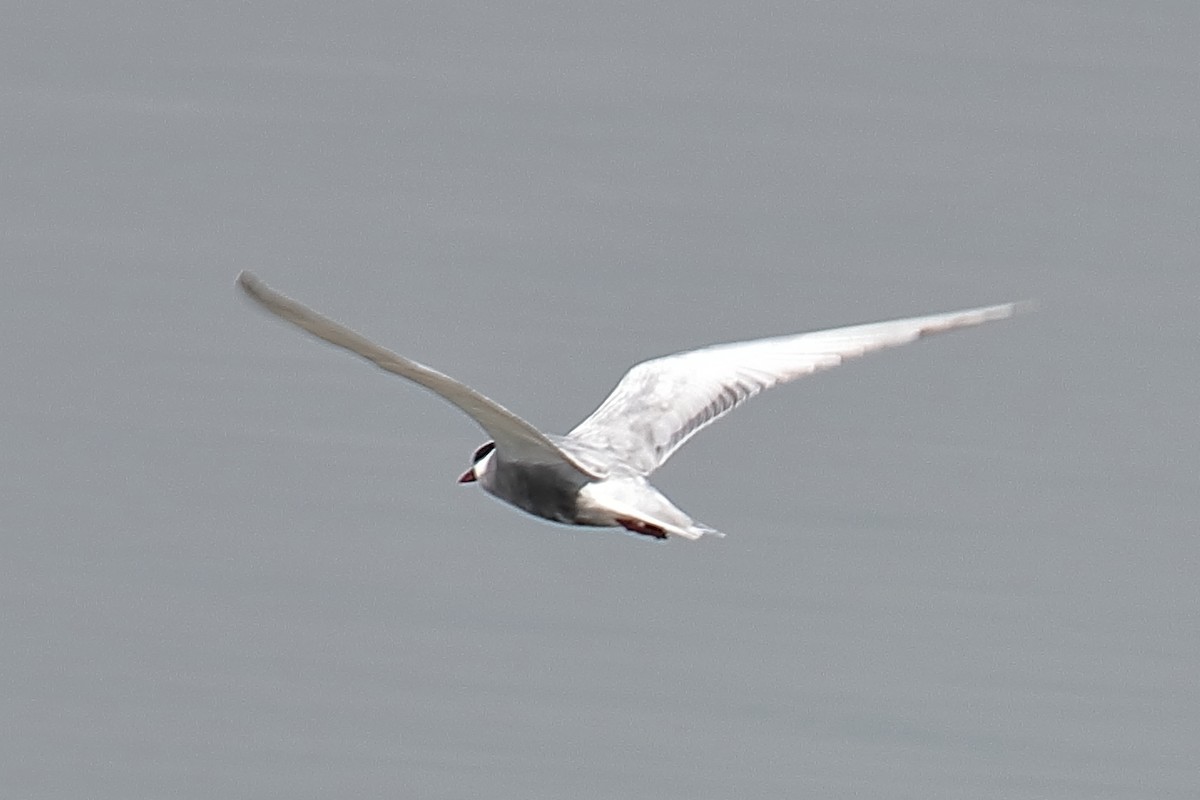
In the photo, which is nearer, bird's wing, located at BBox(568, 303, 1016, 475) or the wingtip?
the wingtip

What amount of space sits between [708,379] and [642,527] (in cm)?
116

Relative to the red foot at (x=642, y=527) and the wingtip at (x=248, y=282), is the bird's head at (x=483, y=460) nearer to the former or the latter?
the red foot at (x=642, y=527)

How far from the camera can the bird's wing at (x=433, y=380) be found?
617cm

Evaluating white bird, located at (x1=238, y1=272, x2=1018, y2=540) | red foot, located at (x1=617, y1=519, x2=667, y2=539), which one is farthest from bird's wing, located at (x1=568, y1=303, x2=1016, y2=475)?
red foot, located at (x1=617, y1=519, x2=667, y2=539)

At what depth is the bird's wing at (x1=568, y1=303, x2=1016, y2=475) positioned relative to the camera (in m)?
8.38

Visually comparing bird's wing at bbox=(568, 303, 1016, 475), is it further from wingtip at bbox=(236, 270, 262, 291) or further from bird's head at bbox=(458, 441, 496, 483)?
wingtip at bbox=(236, 270, 262, 291)

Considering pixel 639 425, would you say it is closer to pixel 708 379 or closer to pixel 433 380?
pixel 708 379

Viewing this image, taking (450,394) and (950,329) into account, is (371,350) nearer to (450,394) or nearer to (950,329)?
(450,394)

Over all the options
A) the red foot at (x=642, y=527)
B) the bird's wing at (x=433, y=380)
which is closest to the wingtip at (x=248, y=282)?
the bird's wing at (x=433, y=380)

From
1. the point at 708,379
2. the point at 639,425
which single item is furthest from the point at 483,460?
the point at 708,379

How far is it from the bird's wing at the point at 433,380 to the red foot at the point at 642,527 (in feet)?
0.54

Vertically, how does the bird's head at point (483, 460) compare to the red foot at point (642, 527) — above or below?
above

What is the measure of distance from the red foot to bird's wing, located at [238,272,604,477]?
164 mm

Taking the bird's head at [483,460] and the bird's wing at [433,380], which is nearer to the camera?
the bird's wing at [433,380]
